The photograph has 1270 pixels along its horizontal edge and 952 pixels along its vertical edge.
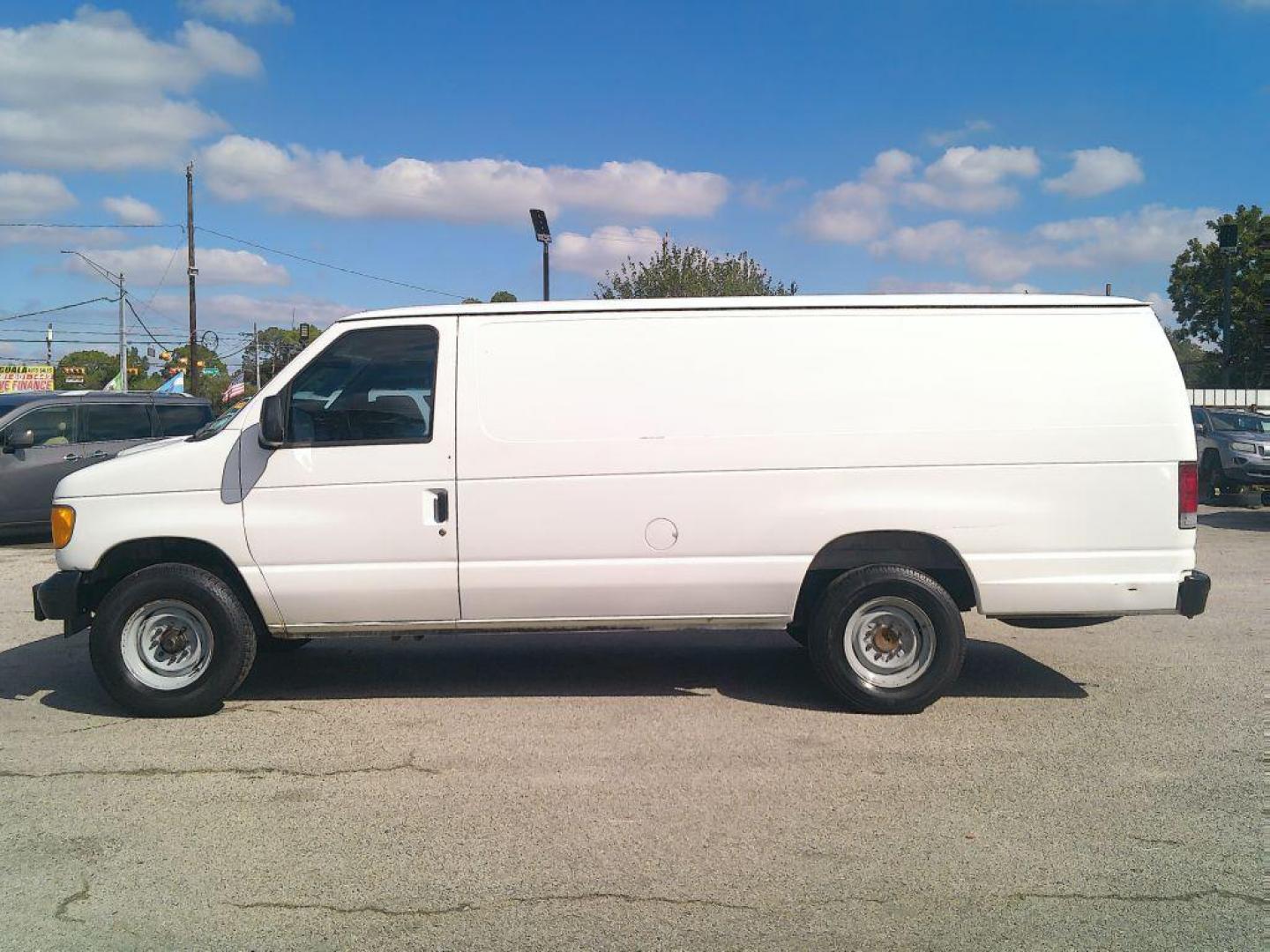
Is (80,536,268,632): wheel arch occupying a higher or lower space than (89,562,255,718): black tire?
higher

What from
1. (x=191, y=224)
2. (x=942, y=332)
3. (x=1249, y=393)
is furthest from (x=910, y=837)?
(x=191, y=224)

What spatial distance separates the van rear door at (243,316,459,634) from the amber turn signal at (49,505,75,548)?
3.28 feet

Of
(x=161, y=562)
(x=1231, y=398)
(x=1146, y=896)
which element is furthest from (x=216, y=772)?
(x=1231, y=398)

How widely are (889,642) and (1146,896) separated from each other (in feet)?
7.58

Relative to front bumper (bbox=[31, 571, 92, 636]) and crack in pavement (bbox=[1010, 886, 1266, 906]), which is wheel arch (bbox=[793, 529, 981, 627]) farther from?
front bumper (bbox=[31, 571, 92, 636])

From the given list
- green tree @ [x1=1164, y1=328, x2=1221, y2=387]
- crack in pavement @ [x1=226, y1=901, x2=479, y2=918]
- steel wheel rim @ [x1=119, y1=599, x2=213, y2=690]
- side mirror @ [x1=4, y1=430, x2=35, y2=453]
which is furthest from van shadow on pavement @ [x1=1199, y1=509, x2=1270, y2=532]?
green tree @ [x1=1164, y1=328, x2=1221, y2=387]

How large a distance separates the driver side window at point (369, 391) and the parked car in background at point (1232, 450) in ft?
52.3

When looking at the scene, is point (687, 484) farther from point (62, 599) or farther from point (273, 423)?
point (62, 599)

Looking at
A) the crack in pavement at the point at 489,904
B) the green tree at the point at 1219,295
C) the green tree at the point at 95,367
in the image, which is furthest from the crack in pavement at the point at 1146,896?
the green tree at the point at 95,367

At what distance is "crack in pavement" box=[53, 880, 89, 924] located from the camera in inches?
145

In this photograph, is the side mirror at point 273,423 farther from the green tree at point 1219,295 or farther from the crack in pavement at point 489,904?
the green tree at point 1219,295

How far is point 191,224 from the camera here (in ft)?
116

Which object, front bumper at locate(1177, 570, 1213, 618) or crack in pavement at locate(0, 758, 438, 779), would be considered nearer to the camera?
crack in pavement at locate(0, 758, 438, 779)

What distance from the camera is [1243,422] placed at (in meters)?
20.0
